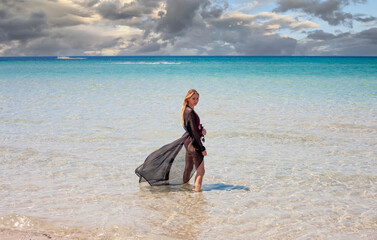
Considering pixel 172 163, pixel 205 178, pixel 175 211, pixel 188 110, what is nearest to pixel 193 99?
pixel 188 110

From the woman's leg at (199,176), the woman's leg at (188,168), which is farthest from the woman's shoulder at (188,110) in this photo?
the woman's leg at (199,176)

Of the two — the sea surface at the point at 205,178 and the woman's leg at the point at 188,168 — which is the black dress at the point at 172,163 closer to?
the woman's leg at the point at 188,168

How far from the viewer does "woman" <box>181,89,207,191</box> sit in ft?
18.0

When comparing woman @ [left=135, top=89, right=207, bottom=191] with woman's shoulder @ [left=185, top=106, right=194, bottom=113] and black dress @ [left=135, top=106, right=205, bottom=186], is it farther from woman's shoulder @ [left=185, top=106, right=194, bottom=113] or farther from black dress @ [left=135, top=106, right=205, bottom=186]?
woman's shoulder @ [left=185, top=106, right=194, bottom=113]

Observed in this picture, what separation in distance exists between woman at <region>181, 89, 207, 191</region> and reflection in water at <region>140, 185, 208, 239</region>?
14.5 inches

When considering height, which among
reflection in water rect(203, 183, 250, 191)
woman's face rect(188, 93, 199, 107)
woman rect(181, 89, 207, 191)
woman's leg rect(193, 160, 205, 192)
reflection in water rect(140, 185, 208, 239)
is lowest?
reflection in water rect(140, 185, 208, 239)

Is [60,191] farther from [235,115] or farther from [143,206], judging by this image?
[235,115]

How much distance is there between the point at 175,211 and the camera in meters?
5.21

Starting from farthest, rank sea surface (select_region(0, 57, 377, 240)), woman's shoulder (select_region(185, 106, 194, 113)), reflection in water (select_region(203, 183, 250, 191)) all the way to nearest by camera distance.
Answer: reflection in water (select_region(203, 183, 250, 191))
woman's shoulder (select_region(185, 106, 194, 113))
sea surface (select_region(0, 57, 377, 240))

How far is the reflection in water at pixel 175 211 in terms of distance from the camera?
4543 mm

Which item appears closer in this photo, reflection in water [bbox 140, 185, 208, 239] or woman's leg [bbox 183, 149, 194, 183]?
reflection in water [bbox 140, 185, 208, 239]

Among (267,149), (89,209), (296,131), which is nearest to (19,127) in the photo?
(89,209)

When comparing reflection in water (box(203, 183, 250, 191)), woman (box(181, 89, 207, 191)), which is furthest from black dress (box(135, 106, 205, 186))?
reflection in water (box(203, 183, 250, 191))

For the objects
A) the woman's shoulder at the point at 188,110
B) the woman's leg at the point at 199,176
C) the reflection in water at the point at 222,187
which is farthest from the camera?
the reflection in water at the point at 222,187
